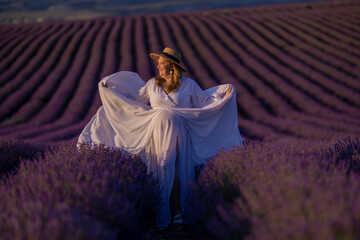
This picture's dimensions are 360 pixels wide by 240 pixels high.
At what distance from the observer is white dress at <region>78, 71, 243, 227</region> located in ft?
9.54

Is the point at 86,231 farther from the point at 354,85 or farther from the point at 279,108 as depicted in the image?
the point at 354,85

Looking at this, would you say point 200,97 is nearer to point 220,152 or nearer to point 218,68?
point 220,152

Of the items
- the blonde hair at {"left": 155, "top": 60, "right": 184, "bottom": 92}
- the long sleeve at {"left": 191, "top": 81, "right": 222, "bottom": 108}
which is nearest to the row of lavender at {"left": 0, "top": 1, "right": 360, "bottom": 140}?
the long sleeve at {"left": 191, "top": 81, "right": 222, "bottom": 108}

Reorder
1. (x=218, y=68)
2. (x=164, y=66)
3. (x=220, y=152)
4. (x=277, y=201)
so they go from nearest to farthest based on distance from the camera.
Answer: (x=277, y=201) < (x=220, y=152) < (x=164, y=66) < (x=218, y=68)

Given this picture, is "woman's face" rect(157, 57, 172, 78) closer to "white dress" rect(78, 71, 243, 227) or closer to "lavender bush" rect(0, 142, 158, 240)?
"white dress" rect(78, 71, 243, 227)

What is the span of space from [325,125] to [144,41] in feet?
27.4

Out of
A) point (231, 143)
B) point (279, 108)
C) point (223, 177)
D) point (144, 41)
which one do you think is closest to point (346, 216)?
point (223, 177)

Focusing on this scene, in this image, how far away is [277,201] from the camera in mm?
1546

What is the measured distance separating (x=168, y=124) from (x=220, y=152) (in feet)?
1.89

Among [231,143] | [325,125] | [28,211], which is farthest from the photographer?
[325,125]

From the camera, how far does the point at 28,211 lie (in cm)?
147

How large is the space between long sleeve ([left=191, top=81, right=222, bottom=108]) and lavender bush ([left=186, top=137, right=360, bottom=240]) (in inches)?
47.5

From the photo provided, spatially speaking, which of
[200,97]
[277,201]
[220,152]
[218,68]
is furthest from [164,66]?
[218,68]

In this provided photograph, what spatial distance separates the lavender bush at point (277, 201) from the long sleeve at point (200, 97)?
3.96 ft
